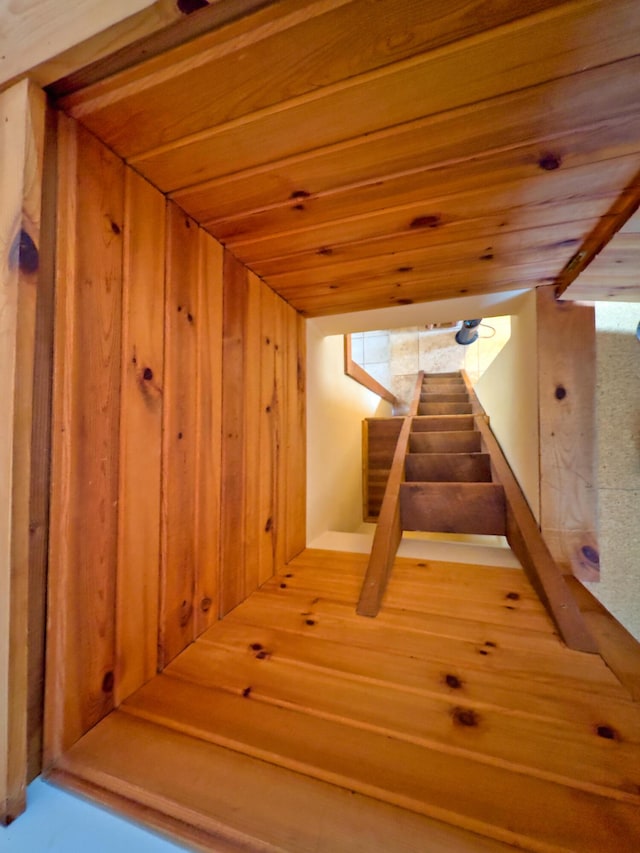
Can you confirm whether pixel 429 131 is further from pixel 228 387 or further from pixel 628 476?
pixel 628 476

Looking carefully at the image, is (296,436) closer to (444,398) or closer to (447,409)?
(447,409)

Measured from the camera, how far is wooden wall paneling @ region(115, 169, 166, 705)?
72cm

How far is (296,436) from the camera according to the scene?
5.42ft

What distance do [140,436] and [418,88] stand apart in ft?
2.99

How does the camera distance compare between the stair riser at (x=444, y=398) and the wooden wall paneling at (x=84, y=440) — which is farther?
the stair riser at (x=444, y=398)

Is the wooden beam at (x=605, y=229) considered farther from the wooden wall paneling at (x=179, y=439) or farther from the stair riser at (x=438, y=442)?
the stair riser at (x=438, y=442)

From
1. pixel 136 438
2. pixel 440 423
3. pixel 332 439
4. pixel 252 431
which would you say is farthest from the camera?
pixel 440 423

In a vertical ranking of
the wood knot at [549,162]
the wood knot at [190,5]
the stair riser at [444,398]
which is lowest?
the stair riser at [444,398]

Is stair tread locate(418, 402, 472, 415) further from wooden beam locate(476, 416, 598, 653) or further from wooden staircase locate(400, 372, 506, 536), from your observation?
wooden beam locate(476, 416, 598, 653)

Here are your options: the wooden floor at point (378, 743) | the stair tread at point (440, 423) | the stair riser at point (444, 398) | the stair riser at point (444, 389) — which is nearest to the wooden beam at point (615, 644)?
the wooden floor at point (378, 743)

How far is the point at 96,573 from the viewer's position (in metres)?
0.66

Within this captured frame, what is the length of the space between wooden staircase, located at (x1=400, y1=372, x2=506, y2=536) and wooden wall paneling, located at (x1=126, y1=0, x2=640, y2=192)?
60.0 inches

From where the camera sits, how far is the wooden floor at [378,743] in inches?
18.5

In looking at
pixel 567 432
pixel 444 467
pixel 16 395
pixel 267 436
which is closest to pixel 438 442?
pixel 444 467
